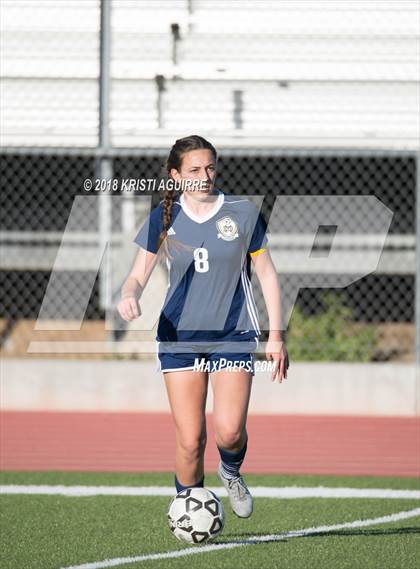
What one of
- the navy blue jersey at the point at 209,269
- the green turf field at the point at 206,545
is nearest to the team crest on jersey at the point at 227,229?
the navy blue jersey at the point at 209,269

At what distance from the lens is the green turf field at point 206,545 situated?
541cm

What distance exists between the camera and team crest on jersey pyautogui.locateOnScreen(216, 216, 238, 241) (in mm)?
5617

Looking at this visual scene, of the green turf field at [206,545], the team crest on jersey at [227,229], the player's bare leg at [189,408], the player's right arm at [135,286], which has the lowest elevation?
the green turf field at [206,545]

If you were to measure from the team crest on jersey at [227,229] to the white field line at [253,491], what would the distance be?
2.40 metres

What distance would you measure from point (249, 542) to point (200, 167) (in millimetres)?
1797

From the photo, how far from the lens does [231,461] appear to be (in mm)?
5750

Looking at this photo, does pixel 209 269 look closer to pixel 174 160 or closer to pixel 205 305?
pixel 205 305

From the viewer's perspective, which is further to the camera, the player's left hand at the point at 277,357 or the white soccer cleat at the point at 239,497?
the white soccer cleat at the point at 239,497

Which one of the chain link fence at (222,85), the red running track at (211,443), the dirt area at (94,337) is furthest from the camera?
the dirt area at (94,337)

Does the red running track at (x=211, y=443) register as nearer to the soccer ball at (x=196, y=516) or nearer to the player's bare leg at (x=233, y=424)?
the player's bare leg at (x=233, y=424)

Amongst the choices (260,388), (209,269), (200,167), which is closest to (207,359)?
(209,269)

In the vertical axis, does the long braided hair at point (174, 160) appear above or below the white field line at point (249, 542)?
above
